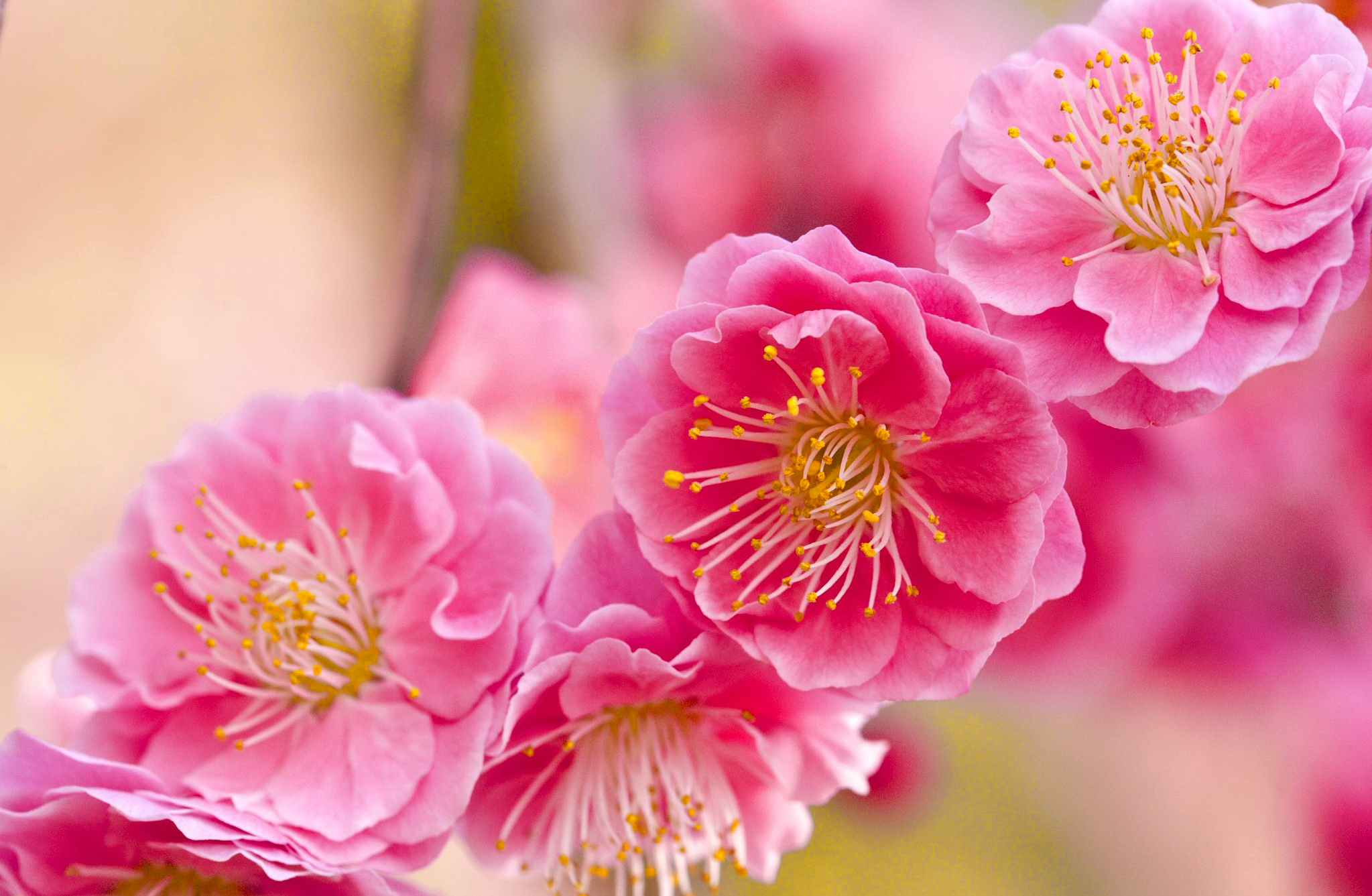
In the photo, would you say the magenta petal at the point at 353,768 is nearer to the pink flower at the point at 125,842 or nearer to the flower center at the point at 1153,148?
the pink flower at the point at 125,842

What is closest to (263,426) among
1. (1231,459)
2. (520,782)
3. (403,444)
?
(403,444)

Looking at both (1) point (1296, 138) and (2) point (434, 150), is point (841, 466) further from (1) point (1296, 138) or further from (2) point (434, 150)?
(2) point (434, 150)

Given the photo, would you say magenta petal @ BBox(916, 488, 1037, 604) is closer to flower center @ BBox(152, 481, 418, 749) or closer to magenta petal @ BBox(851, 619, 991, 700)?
magenta petal @ BBox(851, 619, 991, 700)

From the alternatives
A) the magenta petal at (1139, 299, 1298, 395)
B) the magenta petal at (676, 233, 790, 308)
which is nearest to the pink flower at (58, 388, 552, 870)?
the magenta petal at (676, 233, 790, 308)

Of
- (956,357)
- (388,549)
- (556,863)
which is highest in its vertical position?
(956,357)

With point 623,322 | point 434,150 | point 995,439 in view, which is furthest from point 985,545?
point 434,150

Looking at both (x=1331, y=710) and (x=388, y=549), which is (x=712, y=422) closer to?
(x=388, y=549)
